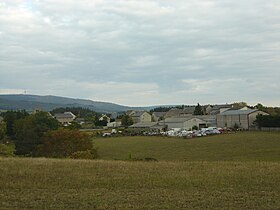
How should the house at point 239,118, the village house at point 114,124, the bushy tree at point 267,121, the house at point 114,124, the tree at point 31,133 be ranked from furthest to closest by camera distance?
the village house at point 114,124
the house at point 114,124
the house at point 239,118
the bushy tree at point 267,121
the tree at point 31,133

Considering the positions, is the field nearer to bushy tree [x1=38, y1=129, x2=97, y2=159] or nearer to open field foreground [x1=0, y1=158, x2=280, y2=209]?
open field foreground [x1=0, y1=158, x2=280, y2=209]

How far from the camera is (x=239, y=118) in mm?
115000

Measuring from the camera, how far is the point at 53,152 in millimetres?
55062

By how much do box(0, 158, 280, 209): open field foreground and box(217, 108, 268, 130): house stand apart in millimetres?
89001

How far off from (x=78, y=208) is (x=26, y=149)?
58.5 meters

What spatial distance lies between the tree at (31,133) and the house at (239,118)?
174ft

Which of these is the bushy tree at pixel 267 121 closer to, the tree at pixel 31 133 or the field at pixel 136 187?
the tree at pixel 31 133

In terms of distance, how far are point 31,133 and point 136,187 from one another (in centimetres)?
5531

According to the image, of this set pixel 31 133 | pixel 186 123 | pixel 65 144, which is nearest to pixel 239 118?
pixel 186 123

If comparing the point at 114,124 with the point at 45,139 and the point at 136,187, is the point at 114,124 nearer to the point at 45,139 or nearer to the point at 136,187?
the point at 45,139

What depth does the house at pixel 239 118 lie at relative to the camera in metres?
111

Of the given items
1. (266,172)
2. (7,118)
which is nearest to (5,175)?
(266,172)

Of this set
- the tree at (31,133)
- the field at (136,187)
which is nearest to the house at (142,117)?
the tree at (31,133)

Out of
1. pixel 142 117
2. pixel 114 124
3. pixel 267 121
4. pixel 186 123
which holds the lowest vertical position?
pixel 114 124
